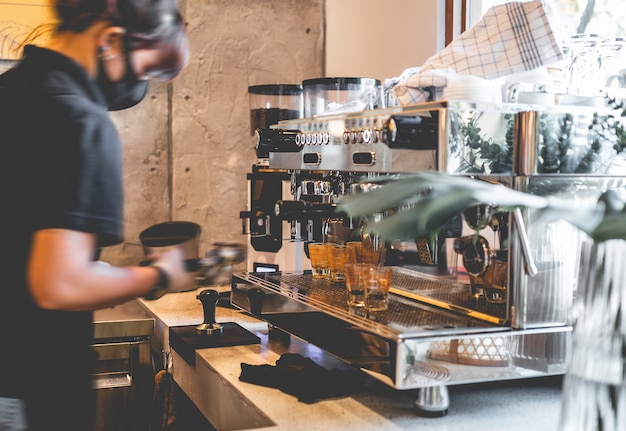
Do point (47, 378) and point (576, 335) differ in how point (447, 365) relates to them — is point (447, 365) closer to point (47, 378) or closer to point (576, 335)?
point (576, 335)

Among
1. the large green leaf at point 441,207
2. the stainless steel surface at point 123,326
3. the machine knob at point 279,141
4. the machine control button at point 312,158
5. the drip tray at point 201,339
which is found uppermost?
the machine knob at point 279,141

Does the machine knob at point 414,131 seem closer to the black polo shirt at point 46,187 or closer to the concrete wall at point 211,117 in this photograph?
the black polo shirt at point 46,187

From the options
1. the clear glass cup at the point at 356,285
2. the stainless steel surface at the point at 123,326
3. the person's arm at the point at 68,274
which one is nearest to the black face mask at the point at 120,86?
the person's arm at the point at 68,274

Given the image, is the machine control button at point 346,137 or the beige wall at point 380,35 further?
the beige wall at point 380,35

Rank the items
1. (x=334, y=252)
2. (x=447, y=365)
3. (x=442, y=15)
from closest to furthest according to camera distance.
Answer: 1. (x=447, y=365)
2. (x=334, y=252)
3. (x=442, y=15)

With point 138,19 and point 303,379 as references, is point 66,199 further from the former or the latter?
point 303,379

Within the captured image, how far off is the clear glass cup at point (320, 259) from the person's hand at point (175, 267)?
74cm

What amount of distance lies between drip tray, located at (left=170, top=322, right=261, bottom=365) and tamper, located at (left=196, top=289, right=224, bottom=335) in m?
0.02

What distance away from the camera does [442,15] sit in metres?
2.85

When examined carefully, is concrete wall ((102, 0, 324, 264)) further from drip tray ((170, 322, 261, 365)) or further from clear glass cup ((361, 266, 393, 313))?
clear glass cup ((361, 266, 393, 313))

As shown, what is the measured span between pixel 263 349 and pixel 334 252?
12.4 inches

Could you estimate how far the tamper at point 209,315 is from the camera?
2.27m

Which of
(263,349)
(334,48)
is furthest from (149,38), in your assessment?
(334,48)

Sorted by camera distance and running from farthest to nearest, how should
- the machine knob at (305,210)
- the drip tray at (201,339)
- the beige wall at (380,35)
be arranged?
the beige wall at (380,35) → the drip tray at (201,339) → the machine knob at (305,210)
